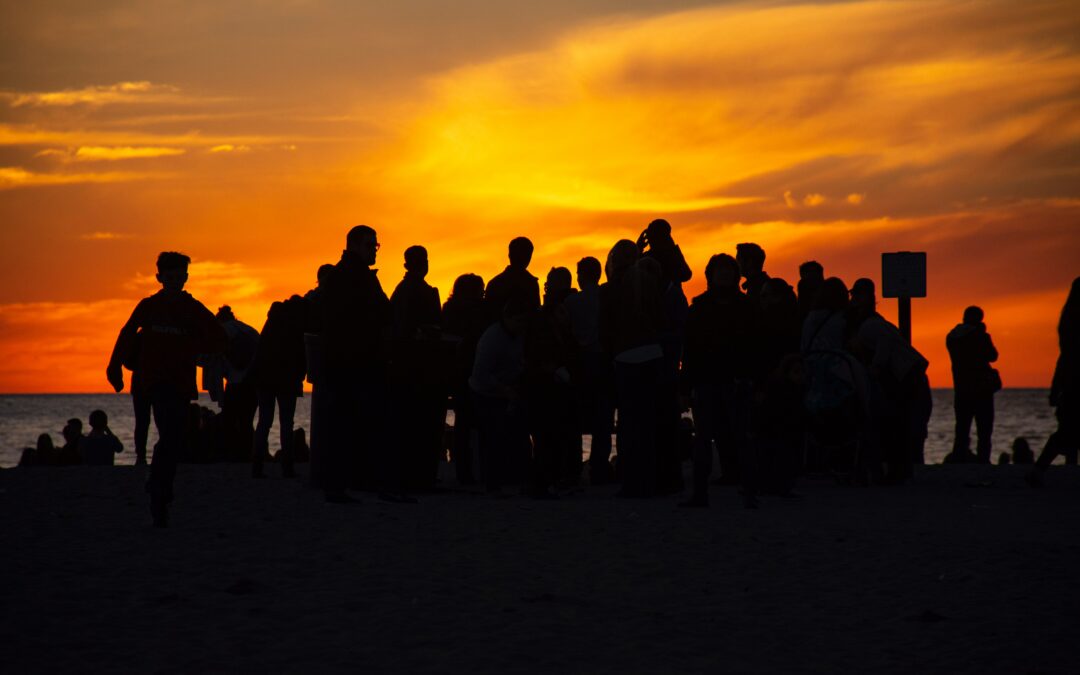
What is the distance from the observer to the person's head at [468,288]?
14.7m

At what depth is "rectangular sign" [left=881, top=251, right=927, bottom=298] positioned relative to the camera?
18.6m

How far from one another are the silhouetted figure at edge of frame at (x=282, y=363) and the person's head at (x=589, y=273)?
107 inches

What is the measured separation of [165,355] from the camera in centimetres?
1039

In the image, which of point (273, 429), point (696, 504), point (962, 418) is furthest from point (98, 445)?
point (273, 429)

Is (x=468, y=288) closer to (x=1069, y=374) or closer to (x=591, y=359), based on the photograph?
(x=591, y=359)

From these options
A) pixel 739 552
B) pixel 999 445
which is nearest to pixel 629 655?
pixel 739 552

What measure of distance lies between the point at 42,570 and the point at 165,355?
82.4 inches

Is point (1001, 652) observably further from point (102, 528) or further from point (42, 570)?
point (102, 528)

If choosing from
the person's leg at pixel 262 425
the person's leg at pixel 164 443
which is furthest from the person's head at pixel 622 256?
the person's leg at pixel 164 443

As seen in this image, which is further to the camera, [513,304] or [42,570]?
[513,304]

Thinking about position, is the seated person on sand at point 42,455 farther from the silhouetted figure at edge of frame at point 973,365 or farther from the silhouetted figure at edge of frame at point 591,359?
the silhouetted figure at edge of frame at point 973,365

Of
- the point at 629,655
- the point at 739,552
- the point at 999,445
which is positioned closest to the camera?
the point at 629,655

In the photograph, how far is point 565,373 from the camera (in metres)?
13.0

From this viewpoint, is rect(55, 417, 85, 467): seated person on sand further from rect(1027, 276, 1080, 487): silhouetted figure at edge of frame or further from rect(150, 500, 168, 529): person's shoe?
rect(1027, 276, 1080, 487): silhouetted figure at edge of frame
